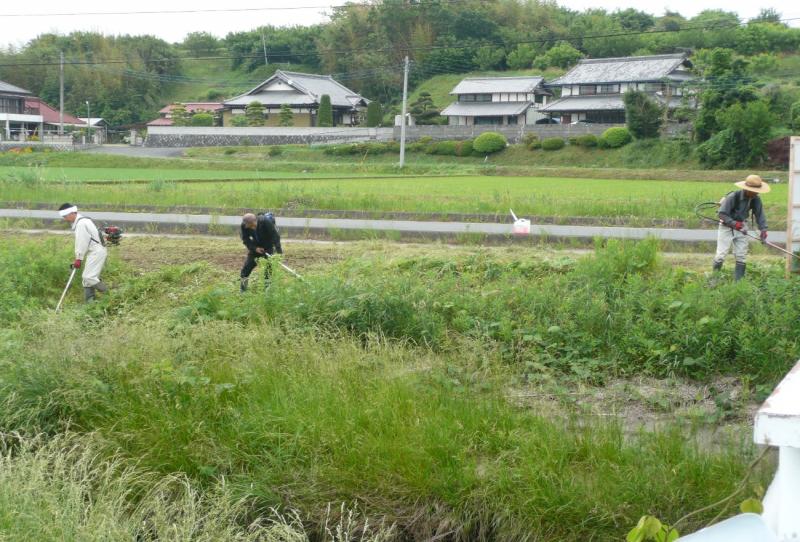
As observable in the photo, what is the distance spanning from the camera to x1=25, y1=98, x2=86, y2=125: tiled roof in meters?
61.1

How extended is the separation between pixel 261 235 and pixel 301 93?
48899mm

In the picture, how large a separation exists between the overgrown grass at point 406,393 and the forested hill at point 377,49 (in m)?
54.1

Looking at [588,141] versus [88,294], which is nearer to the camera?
[88,294]

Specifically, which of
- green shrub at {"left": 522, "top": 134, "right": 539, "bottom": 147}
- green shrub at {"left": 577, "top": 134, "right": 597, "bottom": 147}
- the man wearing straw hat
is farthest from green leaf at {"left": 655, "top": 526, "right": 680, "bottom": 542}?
green shrub at {"left": 522, "top": 134, "right": 539, "bottom": 147}

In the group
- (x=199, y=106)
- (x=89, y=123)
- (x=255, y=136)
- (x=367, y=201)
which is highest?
(x=199, y=106)

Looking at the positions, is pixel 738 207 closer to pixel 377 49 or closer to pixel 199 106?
pixel 377 49

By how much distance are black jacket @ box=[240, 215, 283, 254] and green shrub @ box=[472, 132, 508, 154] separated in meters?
35.3

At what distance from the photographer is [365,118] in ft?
194

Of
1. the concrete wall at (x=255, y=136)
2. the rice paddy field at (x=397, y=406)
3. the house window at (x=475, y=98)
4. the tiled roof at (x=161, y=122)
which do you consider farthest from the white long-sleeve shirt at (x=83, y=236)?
the tiled roof at (x=161, y=122)

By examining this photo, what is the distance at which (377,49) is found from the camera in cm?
6488

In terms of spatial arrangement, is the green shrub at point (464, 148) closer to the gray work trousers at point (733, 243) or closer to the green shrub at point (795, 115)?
the green shrub at point (795, 115)

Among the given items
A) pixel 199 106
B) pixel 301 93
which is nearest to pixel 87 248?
pixel 301 93

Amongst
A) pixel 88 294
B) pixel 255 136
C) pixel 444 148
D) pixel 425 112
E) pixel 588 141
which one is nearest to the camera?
pixel 88 294

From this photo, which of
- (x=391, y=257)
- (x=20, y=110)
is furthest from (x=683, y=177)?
(x=20, y=110)
